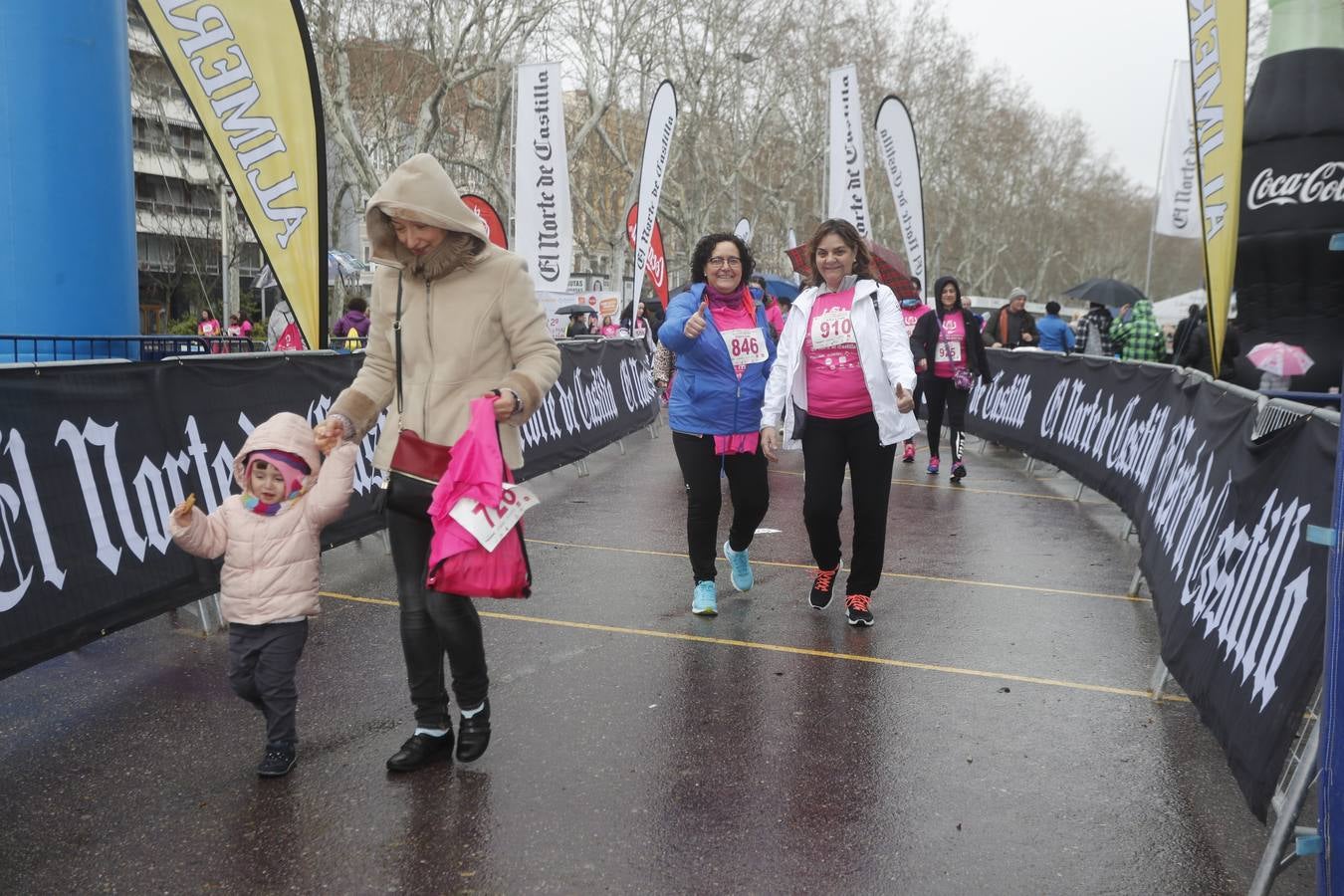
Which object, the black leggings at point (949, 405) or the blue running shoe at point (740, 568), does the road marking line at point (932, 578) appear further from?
the black leggings at point (949, 405)

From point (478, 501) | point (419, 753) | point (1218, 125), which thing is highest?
point (1218, 125)

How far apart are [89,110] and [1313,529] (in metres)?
9.19

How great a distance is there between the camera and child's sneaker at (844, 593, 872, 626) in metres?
5.83

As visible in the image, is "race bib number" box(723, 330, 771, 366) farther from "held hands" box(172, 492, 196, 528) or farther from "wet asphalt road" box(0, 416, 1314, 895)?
"held hands" box(172, 492, 196, 528)

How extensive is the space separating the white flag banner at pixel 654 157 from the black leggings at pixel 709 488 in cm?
912

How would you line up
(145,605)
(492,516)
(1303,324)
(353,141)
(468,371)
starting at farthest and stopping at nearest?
1. (353,141)
2. (1303,324)
3. (145,605)
4. (468,371)
5. (492,516)

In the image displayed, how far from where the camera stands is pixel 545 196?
48.1 ft

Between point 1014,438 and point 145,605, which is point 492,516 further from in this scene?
point 1014,438

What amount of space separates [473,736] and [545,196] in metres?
11.6

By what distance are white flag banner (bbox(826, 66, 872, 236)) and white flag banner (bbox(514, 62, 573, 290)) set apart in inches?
149

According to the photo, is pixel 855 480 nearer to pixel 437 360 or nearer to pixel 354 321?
pixel 437 360

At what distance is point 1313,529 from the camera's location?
2.77m

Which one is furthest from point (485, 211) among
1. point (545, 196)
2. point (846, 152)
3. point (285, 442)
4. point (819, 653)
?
point (285, 442)

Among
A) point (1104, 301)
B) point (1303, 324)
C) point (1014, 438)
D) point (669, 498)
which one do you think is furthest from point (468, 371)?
point (1104, 301)
